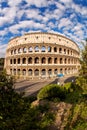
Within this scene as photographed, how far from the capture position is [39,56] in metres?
63.8

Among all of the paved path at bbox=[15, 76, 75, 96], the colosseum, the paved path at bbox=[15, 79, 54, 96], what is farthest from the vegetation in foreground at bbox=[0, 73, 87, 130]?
the colosseum

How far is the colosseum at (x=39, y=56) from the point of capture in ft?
210

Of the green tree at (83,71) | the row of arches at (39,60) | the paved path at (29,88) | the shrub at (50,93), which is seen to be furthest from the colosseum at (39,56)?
the green tree at (83,71)

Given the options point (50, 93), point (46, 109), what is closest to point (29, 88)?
point (50, 93)

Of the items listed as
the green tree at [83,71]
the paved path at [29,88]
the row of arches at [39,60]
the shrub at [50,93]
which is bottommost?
the paved path at [29,88]

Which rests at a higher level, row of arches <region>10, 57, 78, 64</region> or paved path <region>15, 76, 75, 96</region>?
row of arches <region>10, 57, 78, 64</region>

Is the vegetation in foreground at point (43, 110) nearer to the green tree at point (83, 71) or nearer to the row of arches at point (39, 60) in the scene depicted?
the green tree at point (83, 71)

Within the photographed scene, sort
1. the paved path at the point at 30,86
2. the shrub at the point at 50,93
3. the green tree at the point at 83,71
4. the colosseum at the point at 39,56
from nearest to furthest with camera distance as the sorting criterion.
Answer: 1. the green tree at the point at 83,71
2. the shrub at the point at 50,93
3. the paved path at the point at 30,86
4. the colosseum at the point at 39,56

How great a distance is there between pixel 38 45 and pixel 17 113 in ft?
181

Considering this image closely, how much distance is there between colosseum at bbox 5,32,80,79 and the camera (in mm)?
63969

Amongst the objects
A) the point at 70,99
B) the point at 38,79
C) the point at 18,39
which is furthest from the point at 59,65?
the point at 70,99

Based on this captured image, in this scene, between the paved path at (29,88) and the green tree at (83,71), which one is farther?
the paved path at (29,88)

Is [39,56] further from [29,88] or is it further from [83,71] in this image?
[83,71]

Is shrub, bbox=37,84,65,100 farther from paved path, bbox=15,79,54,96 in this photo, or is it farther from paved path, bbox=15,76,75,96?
paved path, bbox=15,76,75,96
